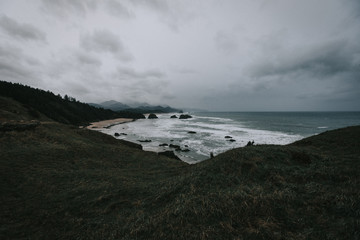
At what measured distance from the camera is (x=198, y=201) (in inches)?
218

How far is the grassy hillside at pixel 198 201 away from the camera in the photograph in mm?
4223

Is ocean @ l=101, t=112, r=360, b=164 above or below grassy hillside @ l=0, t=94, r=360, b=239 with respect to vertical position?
below

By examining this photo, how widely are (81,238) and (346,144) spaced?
22.6 meters

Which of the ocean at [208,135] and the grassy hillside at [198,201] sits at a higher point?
the grassy hillside at [198,201]

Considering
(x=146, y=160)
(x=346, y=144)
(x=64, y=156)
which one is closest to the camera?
(x=64, y=156)

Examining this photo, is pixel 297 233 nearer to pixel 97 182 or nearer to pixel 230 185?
pixel 230 185

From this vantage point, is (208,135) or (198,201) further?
(208,135)

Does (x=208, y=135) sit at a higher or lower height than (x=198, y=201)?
lower

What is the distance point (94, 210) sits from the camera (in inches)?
241

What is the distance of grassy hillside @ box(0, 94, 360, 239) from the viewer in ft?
13.9

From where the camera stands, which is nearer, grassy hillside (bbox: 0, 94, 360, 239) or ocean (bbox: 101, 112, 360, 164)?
grassy hillside (bbox: 0, 94, 360, 239)

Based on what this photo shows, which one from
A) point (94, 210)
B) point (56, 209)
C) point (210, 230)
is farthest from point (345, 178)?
point (56, 209)

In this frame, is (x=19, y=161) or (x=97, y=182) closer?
(x=97, y=182)

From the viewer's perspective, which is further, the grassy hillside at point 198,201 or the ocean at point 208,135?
the ocean at point 208,135
